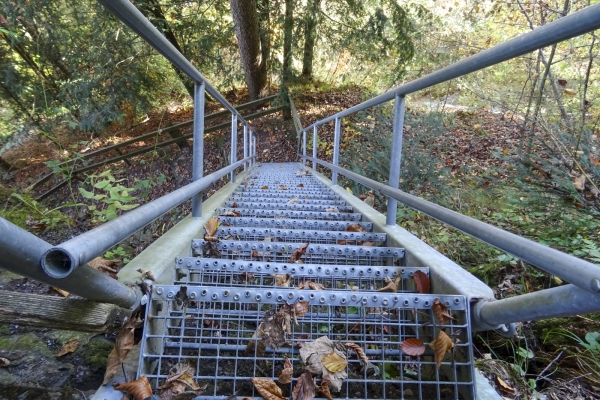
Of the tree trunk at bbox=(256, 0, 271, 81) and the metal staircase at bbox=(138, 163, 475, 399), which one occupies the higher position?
the tree trunk at bbox=(256, 0, 271, 81)

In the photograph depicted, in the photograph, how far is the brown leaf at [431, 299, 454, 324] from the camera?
53.9 inches

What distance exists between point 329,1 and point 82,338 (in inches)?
397

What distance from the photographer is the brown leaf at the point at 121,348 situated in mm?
1130

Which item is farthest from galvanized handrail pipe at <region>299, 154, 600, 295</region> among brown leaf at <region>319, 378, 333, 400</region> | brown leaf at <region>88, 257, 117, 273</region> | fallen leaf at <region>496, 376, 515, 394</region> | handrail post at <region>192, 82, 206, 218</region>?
handrail post at <region>192, 82, 206, 218</region>

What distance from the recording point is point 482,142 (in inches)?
336

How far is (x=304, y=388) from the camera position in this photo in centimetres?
118

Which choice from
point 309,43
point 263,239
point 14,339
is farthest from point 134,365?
point 309,43

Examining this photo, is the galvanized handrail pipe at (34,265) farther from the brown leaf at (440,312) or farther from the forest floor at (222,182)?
the brown leaf at (440,312)

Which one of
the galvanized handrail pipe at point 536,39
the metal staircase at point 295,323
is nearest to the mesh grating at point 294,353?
the metal staircase at point 295,323

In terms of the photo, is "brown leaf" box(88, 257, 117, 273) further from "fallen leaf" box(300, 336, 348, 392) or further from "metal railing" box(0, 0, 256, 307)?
"fallen leaf" box(300, 336, 348, 392)

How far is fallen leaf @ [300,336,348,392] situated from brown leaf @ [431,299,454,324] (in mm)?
393

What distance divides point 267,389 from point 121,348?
0.49 m

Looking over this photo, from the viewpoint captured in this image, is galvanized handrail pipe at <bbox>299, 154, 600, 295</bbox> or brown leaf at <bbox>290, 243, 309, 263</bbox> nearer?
galvanized handrail pipe at <bbox>299, 154, 600, 295</bbox>

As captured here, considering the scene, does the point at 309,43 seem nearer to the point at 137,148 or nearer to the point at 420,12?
the point at 420,12
